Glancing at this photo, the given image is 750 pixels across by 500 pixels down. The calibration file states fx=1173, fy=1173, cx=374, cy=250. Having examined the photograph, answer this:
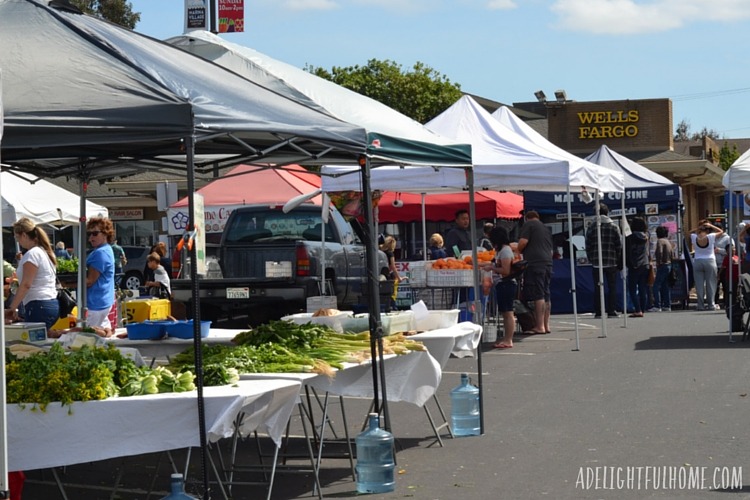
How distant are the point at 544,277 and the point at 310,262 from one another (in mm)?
3657

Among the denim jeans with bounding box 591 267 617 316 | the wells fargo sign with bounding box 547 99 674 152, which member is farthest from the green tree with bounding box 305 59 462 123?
the denim jeans with bounding box 591 267 617 316

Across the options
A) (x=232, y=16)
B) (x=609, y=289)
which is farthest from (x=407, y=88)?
(x=609, y=289)

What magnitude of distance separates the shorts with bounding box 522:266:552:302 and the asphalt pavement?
261cm

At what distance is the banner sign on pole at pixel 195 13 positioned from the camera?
27.9 metres

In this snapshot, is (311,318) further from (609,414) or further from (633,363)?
(633,363)

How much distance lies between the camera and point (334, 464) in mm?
9047

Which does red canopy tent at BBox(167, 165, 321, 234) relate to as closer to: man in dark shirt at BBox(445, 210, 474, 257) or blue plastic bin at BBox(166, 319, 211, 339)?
man in dark shirt at BBox(445, 210, 474, 257)

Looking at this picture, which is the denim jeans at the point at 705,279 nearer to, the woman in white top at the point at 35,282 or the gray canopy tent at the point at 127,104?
the woman in white top at the point at 35,282

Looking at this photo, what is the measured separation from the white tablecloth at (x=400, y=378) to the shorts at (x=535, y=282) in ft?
29.1

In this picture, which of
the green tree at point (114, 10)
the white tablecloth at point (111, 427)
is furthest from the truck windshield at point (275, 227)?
the green tree at point (114, 10)

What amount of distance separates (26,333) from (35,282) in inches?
151

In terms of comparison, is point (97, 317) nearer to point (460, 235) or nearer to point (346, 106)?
point (346, 106)

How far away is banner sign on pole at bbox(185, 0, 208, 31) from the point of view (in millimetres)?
27906

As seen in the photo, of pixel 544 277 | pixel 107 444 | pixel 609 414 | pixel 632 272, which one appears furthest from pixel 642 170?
pixel 107 444
